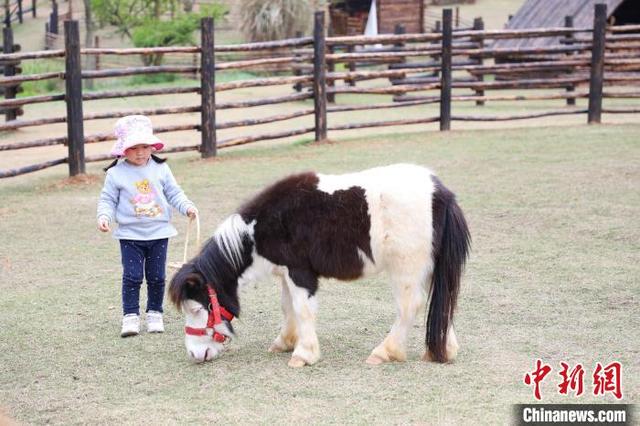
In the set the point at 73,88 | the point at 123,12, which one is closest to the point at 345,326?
the point at 73,88

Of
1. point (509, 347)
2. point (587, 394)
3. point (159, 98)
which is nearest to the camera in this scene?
point (587, 394)

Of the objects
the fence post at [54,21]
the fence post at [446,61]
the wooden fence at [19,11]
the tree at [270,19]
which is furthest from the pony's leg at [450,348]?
the wooden fence at [19,11]

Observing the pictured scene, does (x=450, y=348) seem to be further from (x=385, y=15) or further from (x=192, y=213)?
(x=385, y=15)

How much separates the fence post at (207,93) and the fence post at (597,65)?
18.4 feet

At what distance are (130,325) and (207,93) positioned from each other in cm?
652

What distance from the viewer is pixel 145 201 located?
205 inches

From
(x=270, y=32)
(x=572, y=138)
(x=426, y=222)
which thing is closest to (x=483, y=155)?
(x=572, y=138)

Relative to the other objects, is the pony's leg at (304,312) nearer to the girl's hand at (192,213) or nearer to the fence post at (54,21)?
the girl's hand at (192,213)

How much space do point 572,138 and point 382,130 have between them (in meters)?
3.10

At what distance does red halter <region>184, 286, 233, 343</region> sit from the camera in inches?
179

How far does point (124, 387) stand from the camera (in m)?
4.37

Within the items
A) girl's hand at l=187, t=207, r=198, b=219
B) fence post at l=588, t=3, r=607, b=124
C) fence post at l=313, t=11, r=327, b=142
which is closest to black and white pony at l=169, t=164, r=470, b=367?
girl's hand at l=187, t=207, r=198, b=219

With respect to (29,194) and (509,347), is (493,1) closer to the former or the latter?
(29,194)

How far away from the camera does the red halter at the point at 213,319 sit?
15.0 ft
